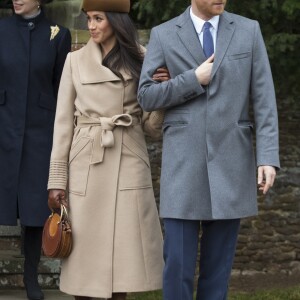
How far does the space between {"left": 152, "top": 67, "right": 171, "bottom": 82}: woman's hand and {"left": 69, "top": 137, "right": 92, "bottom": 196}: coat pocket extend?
2.03 ft

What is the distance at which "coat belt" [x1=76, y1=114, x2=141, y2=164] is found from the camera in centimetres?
605

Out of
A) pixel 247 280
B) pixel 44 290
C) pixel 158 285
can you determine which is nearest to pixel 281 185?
pixel 247 280

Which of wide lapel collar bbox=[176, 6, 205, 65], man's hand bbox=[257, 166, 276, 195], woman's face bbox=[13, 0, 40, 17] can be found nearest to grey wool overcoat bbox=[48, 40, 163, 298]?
wide lapel collar bbox=[176, 6, 205, 65]

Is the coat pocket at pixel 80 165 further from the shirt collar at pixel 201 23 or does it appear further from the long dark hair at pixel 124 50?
the shirt collar at pixel 201 23

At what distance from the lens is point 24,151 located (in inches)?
276

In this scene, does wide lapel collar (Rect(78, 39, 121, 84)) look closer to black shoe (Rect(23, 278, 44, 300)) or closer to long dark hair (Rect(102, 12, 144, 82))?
long dark hair (Rect(102, 12, 144, 82))

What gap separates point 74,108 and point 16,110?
85cm

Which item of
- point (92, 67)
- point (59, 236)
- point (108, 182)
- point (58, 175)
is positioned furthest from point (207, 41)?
point (59, 236)

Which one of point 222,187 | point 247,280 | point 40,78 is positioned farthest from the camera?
point 247,280

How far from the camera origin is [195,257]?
18.6 ft

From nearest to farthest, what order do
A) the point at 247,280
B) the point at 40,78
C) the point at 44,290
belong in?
the point at 40,78 < the point at 44,290 < the point at 247,280

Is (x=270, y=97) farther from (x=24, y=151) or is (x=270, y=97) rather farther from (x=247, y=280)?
(x=247, y=280)

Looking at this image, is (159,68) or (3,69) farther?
(3,69)

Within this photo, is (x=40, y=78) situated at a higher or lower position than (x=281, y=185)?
higher
